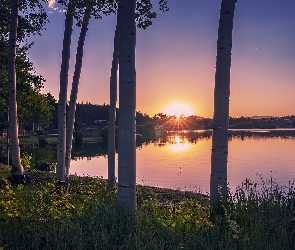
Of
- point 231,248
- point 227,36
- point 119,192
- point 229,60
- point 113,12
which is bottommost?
point 231,248

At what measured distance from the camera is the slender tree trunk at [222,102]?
666cm

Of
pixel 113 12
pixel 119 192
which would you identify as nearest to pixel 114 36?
pixel 113 12

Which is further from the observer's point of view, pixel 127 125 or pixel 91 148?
pixel 91 148

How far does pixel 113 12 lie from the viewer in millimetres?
13117

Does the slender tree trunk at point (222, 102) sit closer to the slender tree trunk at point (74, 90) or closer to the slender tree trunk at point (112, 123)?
the slender tree trunk at point (112, 123)

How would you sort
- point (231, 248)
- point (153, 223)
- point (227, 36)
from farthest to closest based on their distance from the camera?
point (227, 36) < point (153, 223) < point (231, 248)

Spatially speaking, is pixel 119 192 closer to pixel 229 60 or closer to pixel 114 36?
pixel 229 60

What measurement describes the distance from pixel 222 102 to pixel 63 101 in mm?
6313

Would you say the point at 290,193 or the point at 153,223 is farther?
the point at 290,193

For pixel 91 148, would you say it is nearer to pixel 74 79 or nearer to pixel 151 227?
pixel 74 79

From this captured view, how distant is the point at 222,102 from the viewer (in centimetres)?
680

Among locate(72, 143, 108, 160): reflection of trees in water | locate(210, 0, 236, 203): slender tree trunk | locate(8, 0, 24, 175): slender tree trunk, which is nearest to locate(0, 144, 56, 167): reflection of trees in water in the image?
locate(72, 143, 108, 160): reflection of trees in water

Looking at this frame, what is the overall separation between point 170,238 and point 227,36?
368cm

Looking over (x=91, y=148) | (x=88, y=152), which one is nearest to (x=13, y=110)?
(x=88, y=152)
